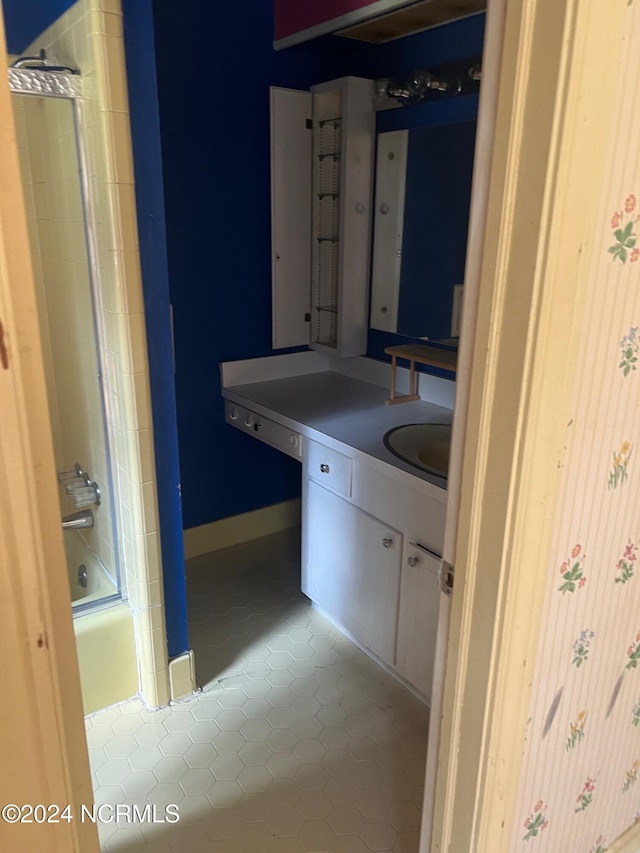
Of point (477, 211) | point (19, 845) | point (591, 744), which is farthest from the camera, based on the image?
point (591, 744)

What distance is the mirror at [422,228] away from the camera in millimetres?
2293

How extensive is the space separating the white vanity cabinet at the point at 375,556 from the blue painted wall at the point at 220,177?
665 millimetres

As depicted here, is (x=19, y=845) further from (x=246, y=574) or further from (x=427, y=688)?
(x=246, y=574)

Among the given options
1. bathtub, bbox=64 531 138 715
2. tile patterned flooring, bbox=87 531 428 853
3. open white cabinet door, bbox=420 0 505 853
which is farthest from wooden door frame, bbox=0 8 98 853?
bathtub, bbox=64 531 138 715

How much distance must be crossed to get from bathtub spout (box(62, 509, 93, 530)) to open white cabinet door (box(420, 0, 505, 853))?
1.39m

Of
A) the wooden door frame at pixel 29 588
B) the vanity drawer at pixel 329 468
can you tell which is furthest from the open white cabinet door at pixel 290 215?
the wooden door frame at pixel 29 588

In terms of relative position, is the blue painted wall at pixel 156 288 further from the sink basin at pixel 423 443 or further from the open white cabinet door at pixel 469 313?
the open white cabinet door at pixel 469 313

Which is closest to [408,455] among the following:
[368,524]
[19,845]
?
[368,524]

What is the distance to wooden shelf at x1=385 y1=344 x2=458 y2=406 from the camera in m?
2.33

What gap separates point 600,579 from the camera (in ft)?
3.77

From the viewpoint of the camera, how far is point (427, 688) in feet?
6.50

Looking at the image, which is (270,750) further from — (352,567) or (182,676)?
(352,567)

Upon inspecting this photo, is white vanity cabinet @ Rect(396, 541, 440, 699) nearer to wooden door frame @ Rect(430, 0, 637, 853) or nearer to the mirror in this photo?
wooden door frame @ Rect(430, 0, 637, 853)

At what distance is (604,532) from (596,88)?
681 mm
